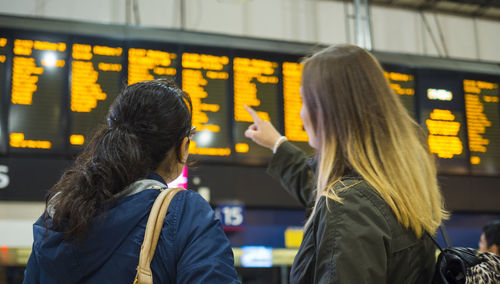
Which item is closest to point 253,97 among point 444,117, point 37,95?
point 37,95

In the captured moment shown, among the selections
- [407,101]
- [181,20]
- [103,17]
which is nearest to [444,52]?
[407,101]

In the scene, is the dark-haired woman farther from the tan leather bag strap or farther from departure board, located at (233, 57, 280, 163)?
departure board, located at (233, 57, 280, 163)

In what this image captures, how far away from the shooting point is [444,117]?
16.3 feet

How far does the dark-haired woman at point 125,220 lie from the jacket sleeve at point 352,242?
0.74ft

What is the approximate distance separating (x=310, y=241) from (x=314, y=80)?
424 mm

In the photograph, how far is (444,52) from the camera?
5977mm

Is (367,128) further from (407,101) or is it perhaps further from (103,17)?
(103,17)

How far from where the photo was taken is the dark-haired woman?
118 centimetres

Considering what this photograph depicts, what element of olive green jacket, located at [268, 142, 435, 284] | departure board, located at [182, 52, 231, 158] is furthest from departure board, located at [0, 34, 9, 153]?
olive green jacket, located at [268, 142, 435, 284]

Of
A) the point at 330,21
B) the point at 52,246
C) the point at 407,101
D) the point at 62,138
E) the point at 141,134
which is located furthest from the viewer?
the point at 330,21

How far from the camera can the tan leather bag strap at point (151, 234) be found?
1145 mm

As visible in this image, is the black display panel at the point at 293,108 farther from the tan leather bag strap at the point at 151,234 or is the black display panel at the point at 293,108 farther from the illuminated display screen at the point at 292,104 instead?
the tan leather bag strap at the point at 151,234

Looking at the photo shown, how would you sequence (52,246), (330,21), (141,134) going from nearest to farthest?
(52,246) < (141,134) < (330,21)

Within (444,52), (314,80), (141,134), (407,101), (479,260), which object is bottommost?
(479,260)
